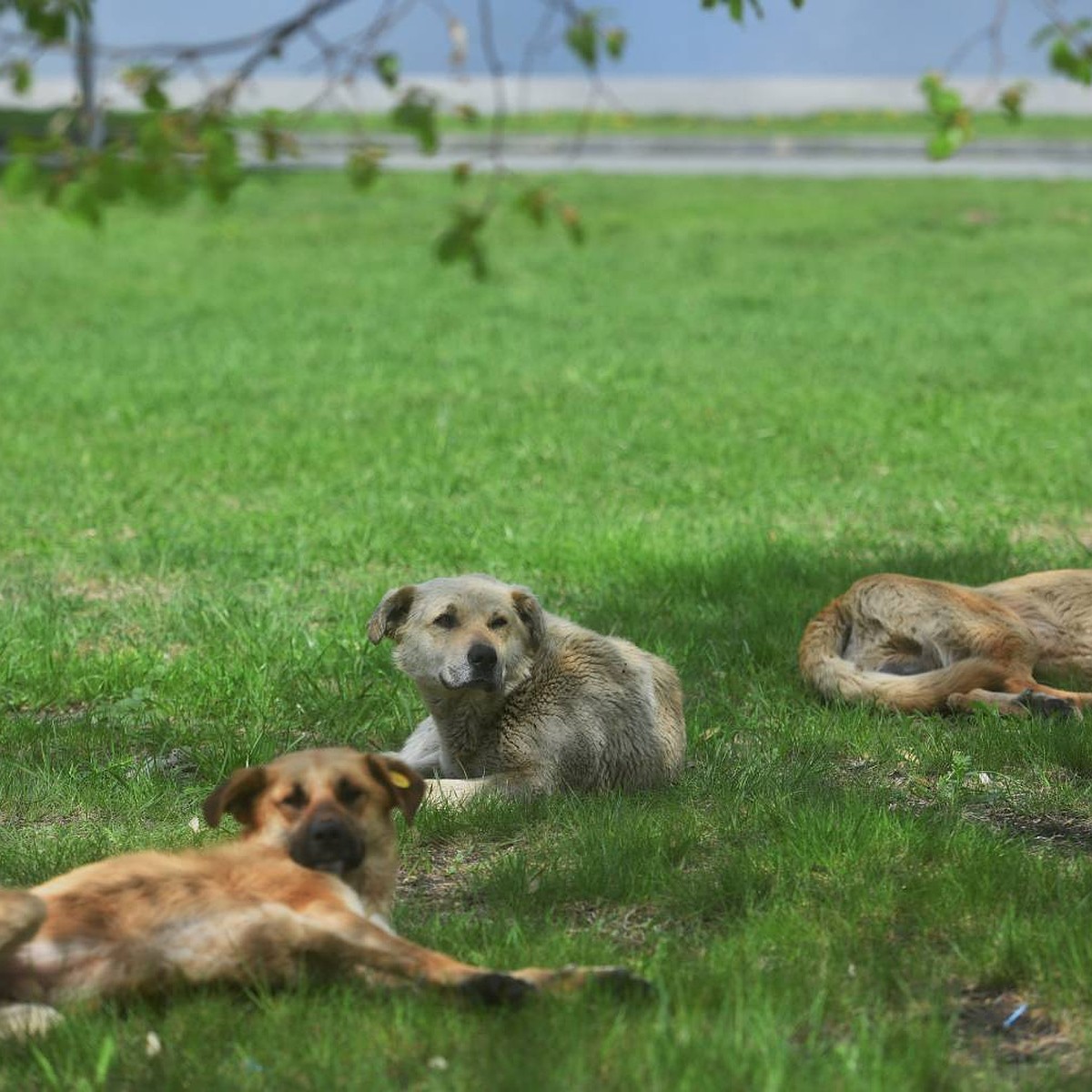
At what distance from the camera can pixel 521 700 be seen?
5902 millimetres

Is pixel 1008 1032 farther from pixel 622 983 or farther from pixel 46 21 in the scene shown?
pixel 46 21

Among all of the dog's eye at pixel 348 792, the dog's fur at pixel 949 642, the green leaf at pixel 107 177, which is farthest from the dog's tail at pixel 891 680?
the green leaf at pixel 107 177

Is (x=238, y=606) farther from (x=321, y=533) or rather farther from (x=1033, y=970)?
(x=1033, y=970)

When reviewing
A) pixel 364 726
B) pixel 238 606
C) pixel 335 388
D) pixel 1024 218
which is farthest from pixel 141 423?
pixel 1024 218

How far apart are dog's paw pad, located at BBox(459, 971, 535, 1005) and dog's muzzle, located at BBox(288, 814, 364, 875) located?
0.55 meters

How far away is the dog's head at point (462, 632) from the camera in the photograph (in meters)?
5.61

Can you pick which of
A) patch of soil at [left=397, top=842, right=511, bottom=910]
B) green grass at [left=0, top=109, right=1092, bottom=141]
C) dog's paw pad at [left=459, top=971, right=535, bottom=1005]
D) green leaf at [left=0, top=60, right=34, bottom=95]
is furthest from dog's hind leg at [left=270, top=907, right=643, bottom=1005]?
green grass at [left=0, top=109, right=1092, bottom=141]

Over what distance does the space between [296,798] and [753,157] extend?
3195 centimetres

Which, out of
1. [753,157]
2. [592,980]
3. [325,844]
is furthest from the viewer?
[753,157]

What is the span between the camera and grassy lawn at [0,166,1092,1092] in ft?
12.5

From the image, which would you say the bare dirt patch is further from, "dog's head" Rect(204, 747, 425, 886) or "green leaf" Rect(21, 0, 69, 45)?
"green leaf" Rect(21, 0, 69, 45)

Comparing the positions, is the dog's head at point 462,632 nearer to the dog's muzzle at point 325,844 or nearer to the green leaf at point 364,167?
the dog's muzzle at point 325,844

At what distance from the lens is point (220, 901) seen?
399cm

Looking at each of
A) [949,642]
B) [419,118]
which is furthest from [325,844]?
[949,642]
